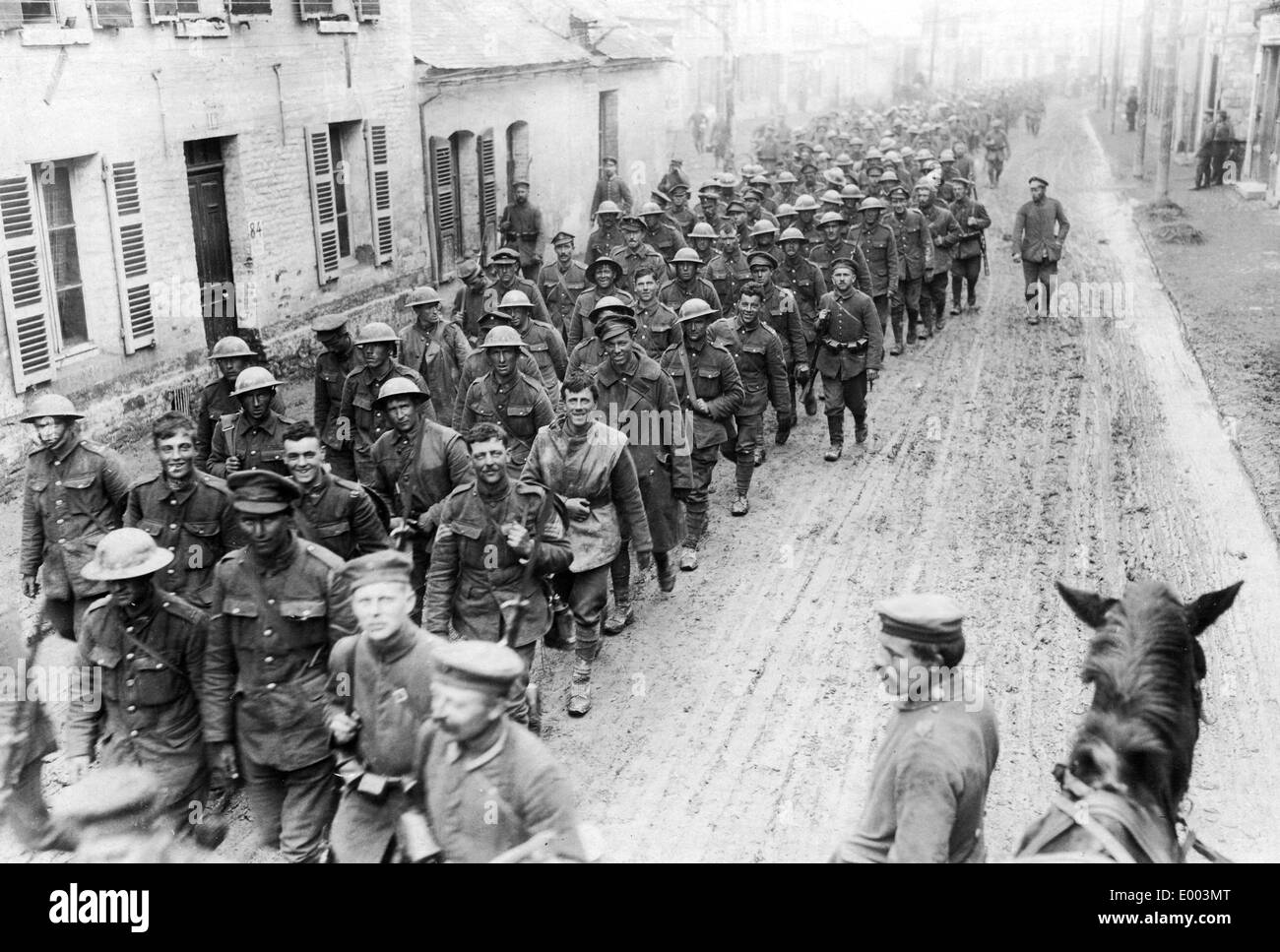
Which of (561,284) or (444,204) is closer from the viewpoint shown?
(561,284)

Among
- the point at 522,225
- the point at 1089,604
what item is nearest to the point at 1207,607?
the point at 1089,604

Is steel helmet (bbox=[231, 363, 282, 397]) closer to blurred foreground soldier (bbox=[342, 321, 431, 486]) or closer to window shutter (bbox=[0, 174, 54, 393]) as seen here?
blurred foreground soldier (bbox=[342, 321, 431, 486])

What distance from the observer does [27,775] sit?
5.70 meters

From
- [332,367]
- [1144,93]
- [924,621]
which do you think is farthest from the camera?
[1144,93]

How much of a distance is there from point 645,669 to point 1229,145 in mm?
29338

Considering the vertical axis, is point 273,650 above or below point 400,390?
below

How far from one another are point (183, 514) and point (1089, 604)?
4.33m

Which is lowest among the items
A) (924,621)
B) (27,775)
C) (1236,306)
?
(1236,306)

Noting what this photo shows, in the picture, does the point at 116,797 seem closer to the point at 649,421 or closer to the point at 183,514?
the point at 183,514

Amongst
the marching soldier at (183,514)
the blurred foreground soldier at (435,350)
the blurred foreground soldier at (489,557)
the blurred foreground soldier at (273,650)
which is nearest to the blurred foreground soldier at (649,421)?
the blurred foreground soldier at (435,350)

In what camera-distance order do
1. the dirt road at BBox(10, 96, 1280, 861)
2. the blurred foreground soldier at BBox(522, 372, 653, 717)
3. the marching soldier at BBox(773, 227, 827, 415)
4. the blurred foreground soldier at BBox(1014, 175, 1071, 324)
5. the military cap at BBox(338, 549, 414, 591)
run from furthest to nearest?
1. the blurred foreground soldier at BBox(1014, 175, 1071, 324)
2. the marching soldier at BBox(773, 227, 827, 415)
3. the blurred foreground soldier at BBox(522, 372, 653, 717)
4. the dirt road at BBox(10, 96, 1280, 861)
5. the military cap at BBox(338, 549, 414, 591)

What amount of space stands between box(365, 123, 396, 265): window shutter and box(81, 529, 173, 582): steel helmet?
39.3 ft

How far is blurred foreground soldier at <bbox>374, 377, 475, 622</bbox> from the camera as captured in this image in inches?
292

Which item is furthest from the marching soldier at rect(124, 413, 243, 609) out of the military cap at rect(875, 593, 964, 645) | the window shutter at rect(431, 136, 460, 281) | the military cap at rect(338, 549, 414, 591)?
the window shutter at rect(431, 136, 460, 281)
